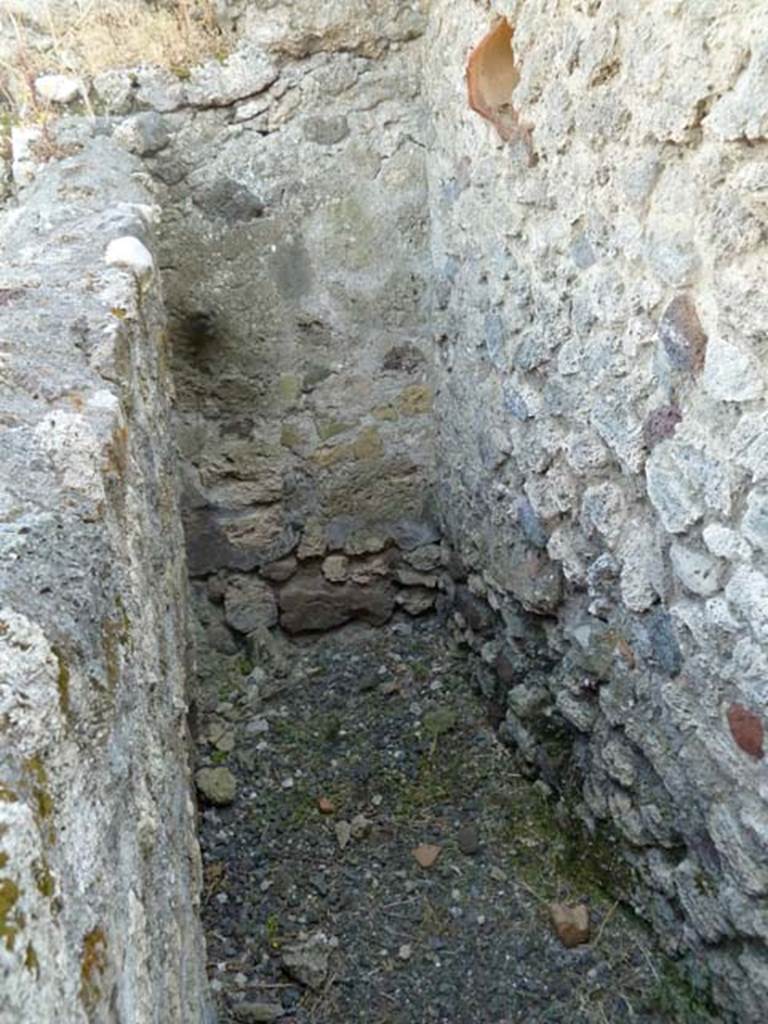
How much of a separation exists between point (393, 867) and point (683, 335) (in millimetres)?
1539

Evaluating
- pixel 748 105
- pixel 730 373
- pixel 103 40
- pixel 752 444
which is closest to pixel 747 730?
pixel 752 444

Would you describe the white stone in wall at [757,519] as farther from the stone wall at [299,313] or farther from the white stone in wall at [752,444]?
the stone wall at [299,313]

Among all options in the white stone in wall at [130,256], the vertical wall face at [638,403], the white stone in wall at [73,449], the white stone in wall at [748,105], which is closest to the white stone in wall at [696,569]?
the vertical wall face at [638,403]

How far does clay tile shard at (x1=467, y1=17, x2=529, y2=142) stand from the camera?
7.45 ft

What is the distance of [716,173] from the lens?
4.86 feet

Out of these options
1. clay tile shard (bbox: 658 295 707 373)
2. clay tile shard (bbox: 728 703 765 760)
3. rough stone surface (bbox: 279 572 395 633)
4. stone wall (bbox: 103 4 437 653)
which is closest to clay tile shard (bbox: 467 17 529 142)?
stone wall (bbox: 103 4 437 653)

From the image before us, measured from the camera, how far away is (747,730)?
5.43 feet

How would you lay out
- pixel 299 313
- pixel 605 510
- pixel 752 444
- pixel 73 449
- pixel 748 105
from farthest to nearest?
1. pixel 299 313
2. pixel 605 510
3. pixel 752 444
4. pixel 748 105
5. pixel 73 449

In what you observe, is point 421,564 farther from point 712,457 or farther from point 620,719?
point 712,457

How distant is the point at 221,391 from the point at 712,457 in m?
1.77

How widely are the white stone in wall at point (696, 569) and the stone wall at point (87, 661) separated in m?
0.92

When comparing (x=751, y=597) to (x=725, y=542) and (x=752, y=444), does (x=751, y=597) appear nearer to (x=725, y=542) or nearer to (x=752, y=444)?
(x=725, y=542)

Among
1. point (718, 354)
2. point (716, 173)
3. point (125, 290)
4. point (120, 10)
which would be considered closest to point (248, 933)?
point (125, 290)

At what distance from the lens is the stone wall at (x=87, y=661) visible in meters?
0.73
